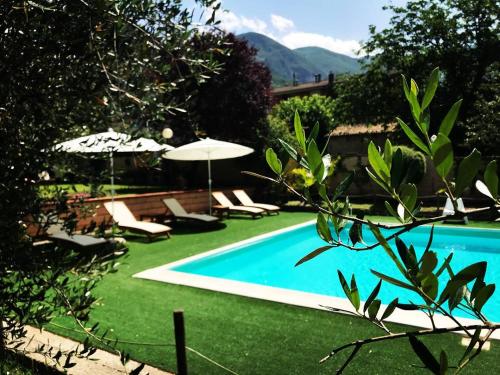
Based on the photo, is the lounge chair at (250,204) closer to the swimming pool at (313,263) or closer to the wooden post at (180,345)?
the swimming pool at (313,263)

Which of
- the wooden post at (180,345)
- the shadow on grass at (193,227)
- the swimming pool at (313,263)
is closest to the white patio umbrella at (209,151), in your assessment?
the shadow on grass at (193,227)

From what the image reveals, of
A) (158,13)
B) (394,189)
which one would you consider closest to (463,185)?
(394,189)

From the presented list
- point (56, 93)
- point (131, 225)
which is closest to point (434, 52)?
point (131, 225)

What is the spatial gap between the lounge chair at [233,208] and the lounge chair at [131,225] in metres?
4.00

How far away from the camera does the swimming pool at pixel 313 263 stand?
8087mm

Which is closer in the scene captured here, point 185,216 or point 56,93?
point 56,93

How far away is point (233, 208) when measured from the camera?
1591 cm

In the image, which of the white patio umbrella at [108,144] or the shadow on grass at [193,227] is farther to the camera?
the shadow on grass at [193,227]

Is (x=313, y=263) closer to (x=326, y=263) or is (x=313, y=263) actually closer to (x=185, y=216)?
(x=326, y=263)

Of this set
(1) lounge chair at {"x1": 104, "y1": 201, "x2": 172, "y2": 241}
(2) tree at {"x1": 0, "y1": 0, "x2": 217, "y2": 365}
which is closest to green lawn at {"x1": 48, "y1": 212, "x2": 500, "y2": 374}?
(2) tree at {"x1": 0, "y1": 0, "x2": 217, "y2": 365}

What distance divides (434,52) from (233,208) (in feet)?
44.4

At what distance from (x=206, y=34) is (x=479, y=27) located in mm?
22105

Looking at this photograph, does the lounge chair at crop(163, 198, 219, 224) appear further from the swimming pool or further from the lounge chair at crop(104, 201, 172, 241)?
the swimming pool

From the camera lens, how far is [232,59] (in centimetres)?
2223
